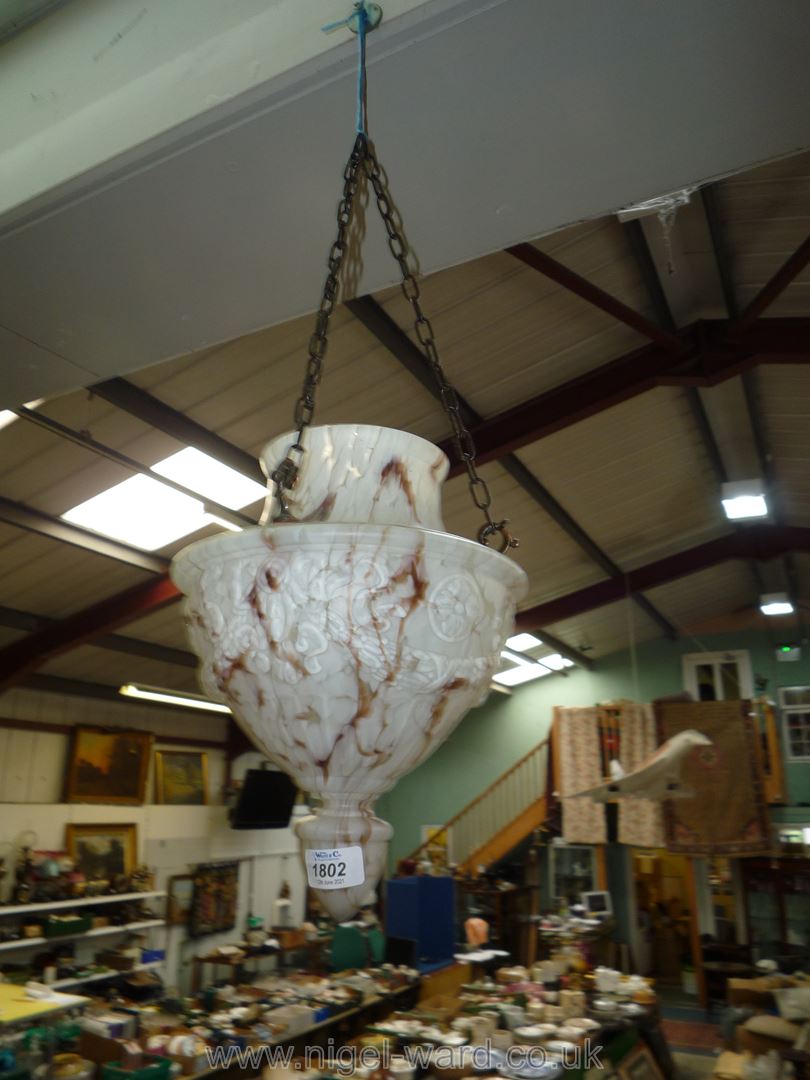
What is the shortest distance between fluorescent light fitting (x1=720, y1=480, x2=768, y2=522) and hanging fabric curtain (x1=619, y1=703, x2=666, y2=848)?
15.2ft

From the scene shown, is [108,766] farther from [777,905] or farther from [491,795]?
[777,905]

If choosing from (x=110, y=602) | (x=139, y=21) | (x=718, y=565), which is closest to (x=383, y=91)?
(x=139, y=21)

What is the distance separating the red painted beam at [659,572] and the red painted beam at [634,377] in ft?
14.2

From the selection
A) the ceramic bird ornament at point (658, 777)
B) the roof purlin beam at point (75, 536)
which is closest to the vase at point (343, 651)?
the roof purlin beam at point (75, 536)

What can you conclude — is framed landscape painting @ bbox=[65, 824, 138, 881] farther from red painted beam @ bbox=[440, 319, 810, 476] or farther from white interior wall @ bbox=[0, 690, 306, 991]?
red painted beam @ bbox=[440, 319, 810, 476]

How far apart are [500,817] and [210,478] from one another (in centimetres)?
891

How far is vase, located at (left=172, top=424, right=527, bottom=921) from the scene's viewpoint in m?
0.78

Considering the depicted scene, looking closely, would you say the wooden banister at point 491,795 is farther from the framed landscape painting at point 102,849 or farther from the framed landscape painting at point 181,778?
the framed landscape painting at point 102,849

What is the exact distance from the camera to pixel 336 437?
0.99 metres

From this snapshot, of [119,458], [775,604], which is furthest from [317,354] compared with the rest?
[775,604]

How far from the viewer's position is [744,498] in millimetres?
6965

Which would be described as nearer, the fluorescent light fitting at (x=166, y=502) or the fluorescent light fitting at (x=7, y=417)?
the fluorescent light fitting at (x=7, y=417)

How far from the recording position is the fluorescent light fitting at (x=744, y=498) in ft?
22.5

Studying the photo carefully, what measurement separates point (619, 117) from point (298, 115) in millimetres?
521
